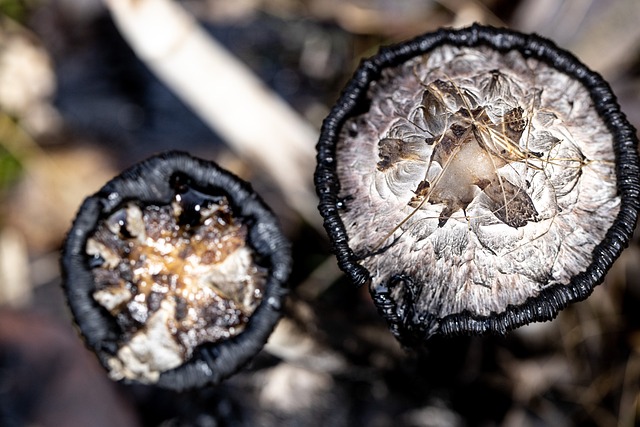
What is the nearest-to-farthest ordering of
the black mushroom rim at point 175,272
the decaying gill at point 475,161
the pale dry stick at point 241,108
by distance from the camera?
the decaying gill at point 475,161, the black mushroom rim at point 175,272, the pale dry stick at point 241,108

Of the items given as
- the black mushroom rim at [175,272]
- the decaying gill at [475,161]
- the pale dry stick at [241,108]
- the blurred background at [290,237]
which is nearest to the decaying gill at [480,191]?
the decaying gill at [475,161]

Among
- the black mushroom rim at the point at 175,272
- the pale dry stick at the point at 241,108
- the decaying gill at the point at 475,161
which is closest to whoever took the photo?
the decaying gill at the point at 475,161

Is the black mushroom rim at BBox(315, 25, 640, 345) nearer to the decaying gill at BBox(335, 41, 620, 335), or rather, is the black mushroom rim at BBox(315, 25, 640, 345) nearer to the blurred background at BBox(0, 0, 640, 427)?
the decaying gill at BBox(335, 41, 620, 335)

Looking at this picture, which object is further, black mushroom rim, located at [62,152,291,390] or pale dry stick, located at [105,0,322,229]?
pale dry stick, located at [105,0,322,229]

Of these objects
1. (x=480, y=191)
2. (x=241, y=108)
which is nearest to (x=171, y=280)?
(x=480, y=191)

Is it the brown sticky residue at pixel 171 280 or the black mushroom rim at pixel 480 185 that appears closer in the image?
the black mushroom rim at pixel 480 185

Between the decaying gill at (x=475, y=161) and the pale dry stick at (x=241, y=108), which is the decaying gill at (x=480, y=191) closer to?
the decaying gill at (x=475, y=161)

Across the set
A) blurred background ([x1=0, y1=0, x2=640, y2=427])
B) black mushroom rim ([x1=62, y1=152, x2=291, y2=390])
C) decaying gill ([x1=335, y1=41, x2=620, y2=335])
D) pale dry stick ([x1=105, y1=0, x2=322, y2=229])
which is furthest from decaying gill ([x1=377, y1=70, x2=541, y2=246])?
pale dry stick ([x1=105, y1=0, x2=322, y2=229])
